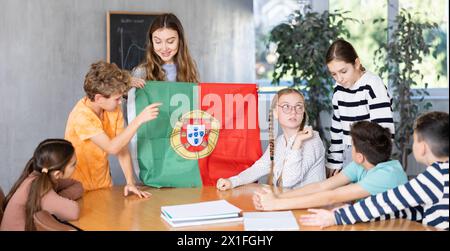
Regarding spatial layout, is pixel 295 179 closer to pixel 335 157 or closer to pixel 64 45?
pixel 335 157

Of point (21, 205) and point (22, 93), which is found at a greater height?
point (22, 93)

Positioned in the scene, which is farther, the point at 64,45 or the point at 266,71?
the point at 266,71

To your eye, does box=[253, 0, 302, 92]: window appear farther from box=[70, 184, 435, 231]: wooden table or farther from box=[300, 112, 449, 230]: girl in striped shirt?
box=[300, 112, 449, 230]: girl in striped shirt

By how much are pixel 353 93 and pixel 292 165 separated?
0.57 metres

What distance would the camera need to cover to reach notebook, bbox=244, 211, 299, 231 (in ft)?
6.70

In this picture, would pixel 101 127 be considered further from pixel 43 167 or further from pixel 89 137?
pixel 43 167

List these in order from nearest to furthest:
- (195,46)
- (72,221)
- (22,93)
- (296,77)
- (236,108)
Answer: (72,221) < (236,108) < (22,93) < (195,46) < (296,77)

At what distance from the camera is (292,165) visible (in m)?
2.76

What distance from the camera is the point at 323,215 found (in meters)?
2.09

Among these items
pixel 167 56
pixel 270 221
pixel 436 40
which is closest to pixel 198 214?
pixel 270 221

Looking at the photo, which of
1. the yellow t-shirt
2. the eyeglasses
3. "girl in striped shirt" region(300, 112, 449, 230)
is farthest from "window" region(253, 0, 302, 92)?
"girl in striped shirt" region(300, 112, 449, 230)

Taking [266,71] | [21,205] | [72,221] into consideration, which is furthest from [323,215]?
[266,71]

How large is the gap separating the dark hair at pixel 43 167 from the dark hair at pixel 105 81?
414mm
